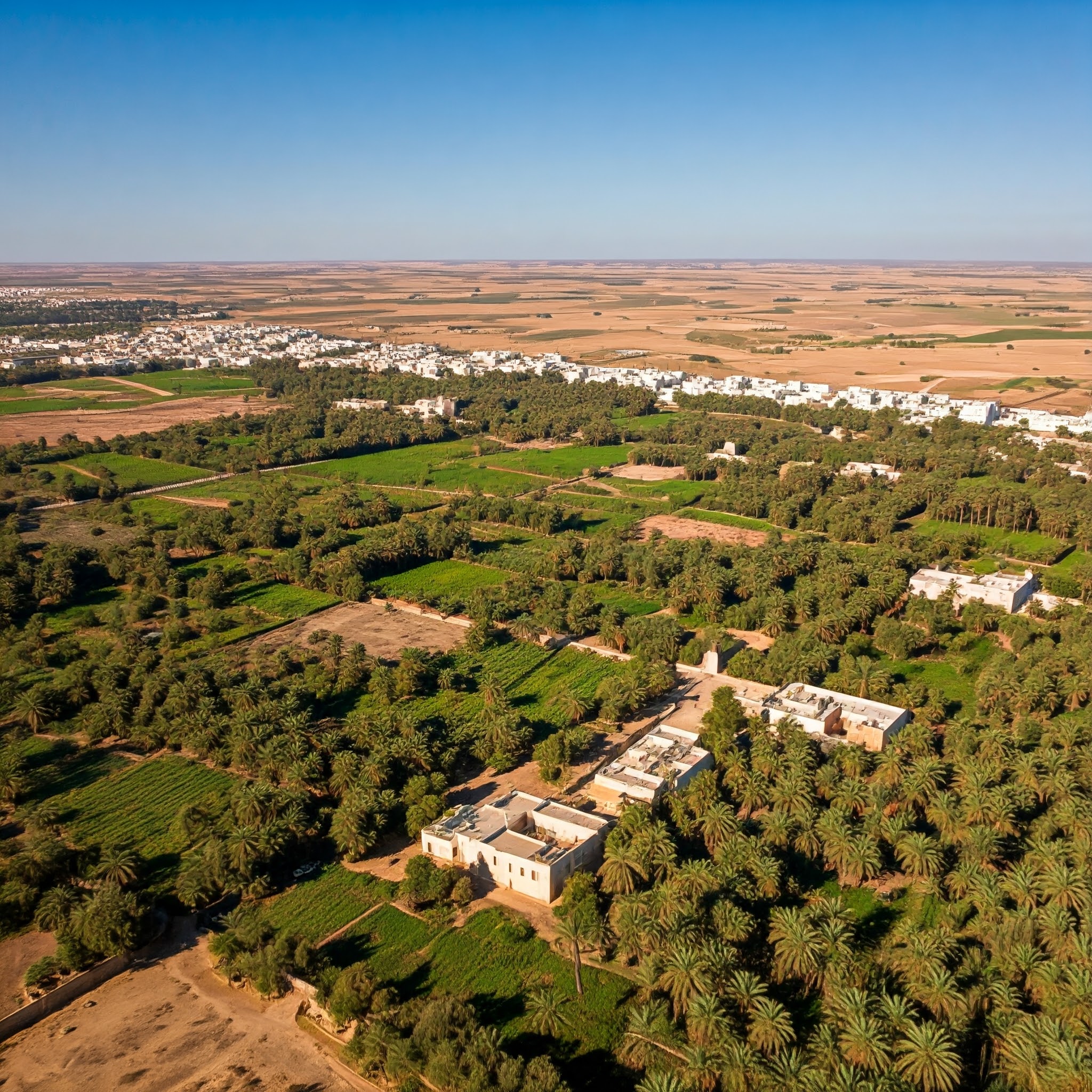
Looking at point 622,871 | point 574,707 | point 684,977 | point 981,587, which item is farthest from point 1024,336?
point 684,977

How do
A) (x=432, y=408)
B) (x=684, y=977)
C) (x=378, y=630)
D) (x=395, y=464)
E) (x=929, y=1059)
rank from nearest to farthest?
(x=929, y=1059) < (x=684, y=977) < (x=378, y=630) < (x=395, y=464) < (x=432, y=408)

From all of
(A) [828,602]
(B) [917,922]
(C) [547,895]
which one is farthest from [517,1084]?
(A) [828,602]

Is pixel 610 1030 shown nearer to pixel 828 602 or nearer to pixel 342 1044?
pixel 342 1044

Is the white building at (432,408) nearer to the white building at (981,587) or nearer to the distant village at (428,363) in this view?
the distant village at (428,363)

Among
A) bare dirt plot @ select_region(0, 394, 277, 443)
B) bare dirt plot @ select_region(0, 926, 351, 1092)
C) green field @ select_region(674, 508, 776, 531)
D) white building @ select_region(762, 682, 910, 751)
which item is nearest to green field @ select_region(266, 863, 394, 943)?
bare dirt plot @ select_region(0, 926, 351, 1092)

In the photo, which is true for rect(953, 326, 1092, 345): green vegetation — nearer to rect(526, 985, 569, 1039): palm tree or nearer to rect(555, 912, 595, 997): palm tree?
rect(555, 912, 595, 997): palm tree

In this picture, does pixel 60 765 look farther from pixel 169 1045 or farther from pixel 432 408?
pixel 432 408
